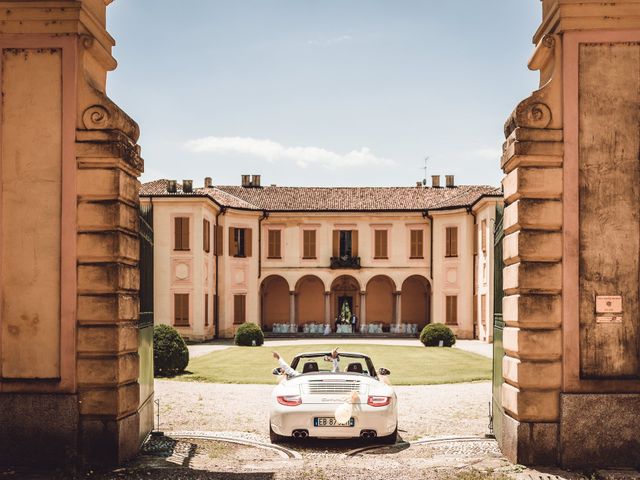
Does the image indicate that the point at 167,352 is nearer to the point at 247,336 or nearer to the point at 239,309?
the point at 247,336

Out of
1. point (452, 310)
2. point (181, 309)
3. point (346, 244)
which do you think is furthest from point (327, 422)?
point (346, 244)

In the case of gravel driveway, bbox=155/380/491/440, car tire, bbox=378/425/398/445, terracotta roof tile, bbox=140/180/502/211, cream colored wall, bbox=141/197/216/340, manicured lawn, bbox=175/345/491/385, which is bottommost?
manicured lawn, bbox=175/345/491/385

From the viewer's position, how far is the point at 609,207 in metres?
8.32

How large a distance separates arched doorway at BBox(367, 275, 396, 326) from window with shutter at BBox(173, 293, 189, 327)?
1465 centimetres

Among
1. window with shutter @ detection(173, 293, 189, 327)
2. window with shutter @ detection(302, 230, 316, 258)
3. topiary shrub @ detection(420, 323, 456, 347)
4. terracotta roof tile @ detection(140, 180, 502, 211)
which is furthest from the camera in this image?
window with shutter @ detection(302, 230, 316, 258)

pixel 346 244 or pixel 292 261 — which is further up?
pixel 346 244

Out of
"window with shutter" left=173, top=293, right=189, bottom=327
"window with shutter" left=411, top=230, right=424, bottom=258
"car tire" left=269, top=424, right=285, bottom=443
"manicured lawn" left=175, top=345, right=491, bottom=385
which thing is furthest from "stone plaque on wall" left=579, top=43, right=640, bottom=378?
"window with shutter" left=411, top=230, right=424, bottom=258

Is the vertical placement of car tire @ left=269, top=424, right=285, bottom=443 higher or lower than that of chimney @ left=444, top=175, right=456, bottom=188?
lower

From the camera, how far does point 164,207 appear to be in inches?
1417

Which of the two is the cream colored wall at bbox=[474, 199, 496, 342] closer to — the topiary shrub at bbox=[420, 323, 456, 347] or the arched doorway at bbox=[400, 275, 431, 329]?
the topiary shrub at bbox=[420, 323, 456, 347]

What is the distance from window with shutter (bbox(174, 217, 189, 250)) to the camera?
117ft

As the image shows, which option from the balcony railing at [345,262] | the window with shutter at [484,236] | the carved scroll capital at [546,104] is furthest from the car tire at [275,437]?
the balcony railing at [345,262]

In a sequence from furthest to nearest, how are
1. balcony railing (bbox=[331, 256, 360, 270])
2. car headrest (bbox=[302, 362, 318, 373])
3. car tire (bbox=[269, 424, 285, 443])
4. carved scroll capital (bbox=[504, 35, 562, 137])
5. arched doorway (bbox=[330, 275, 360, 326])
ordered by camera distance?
arched doorway (bbox=[330, 275, 360, 326]) < balcony railing (bbox=[331, 256, 360, 270]) < car headrest (bbox=[302, 362, 318, 373]) < car tire (bbox=[269, 424, 285, 443]) < carved scroll capital (bbox=[504, 35, 562, 137])

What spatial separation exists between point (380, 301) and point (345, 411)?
124 feet
